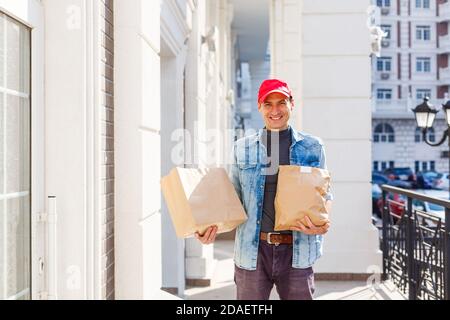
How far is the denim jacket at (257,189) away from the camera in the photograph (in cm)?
243

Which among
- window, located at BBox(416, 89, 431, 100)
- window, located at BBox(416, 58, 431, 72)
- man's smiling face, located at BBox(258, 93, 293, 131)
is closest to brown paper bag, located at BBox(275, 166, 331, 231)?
man's smiling face, located at BBox(258, 93, 293, 131)

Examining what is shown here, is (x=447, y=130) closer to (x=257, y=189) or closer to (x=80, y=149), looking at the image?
(x=257, y=189)

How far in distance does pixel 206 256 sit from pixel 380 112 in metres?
25.7

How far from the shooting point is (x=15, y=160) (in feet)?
6.41

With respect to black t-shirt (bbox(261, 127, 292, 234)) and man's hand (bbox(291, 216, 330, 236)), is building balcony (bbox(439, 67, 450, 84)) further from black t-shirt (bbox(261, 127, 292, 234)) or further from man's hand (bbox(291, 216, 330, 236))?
man's hand (bbox(291, 216, 330, 236))

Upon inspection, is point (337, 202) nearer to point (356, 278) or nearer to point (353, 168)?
point (353, 168)

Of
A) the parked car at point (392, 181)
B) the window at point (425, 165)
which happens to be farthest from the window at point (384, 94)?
the parked car at point (392, 181)

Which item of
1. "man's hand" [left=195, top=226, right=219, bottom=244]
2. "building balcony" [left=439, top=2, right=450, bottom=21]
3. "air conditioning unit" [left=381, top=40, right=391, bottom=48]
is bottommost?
"man's hand" [left=195, top=226, right=219, bottom=244]

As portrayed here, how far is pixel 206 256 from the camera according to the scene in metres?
5.61

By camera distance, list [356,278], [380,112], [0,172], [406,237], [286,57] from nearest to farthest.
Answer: [0,172], [406,237], [356,278], [286,57], [380,112]

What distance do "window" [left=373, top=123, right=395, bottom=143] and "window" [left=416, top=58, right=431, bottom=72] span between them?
27.9 ft

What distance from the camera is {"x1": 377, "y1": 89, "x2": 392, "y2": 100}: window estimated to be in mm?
27438
